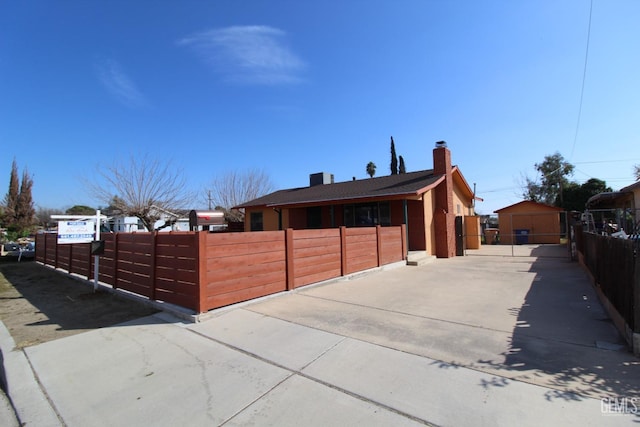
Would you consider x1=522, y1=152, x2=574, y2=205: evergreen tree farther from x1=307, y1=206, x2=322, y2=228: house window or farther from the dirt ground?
the dirt ground

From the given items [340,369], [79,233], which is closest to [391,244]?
[340,369]

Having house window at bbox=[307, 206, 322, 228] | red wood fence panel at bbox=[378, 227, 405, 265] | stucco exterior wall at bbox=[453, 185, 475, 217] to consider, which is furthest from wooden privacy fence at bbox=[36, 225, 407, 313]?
stucco exterior wall at bbox=[453, 185, 475, 217]

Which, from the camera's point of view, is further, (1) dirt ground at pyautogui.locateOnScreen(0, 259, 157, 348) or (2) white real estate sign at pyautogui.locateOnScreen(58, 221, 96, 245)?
(2) white real estate sign at pyautogui.locateOnScreen(58, 221, 96, 245)

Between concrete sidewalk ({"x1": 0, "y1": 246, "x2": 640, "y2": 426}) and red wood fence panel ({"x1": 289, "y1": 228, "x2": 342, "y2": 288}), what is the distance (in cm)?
166

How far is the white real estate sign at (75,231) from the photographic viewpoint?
819 centimetres

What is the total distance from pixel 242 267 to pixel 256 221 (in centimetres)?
1575

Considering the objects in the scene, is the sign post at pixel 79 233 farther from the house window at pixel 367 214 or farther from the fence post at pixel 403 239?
the house window at pixel 367 214

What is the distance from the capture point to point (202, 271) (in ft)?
17.8

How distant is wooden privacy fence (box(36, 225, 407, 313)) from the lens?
18.4ft

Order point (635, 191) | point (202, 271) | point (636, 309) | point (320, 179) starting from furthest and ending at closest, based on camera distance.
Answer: point (320, 179) → point (635, 191) → point (202, 271) → point (636, 309)

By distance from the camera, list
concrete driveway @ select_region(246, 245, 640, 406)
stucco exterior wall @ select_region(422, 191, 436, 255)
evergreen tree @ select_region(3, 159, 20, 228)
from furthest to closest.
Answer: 1. evergreen tree @ select_region(3, 159, 20, 228)
2. stucco exterior wall @ select_region(422, 191, 436, 255)
3. concrete driveway @ select_region(246, 245, 640, 406)

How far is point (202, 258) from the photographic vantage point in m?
5.43

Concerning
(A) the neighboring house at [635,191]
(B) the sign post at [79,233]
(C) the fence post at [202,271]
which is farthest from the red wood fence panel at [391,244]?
(A) the neighboring house at [635,191]

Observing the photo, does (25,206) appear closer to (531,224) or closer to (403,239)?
(403,239)
